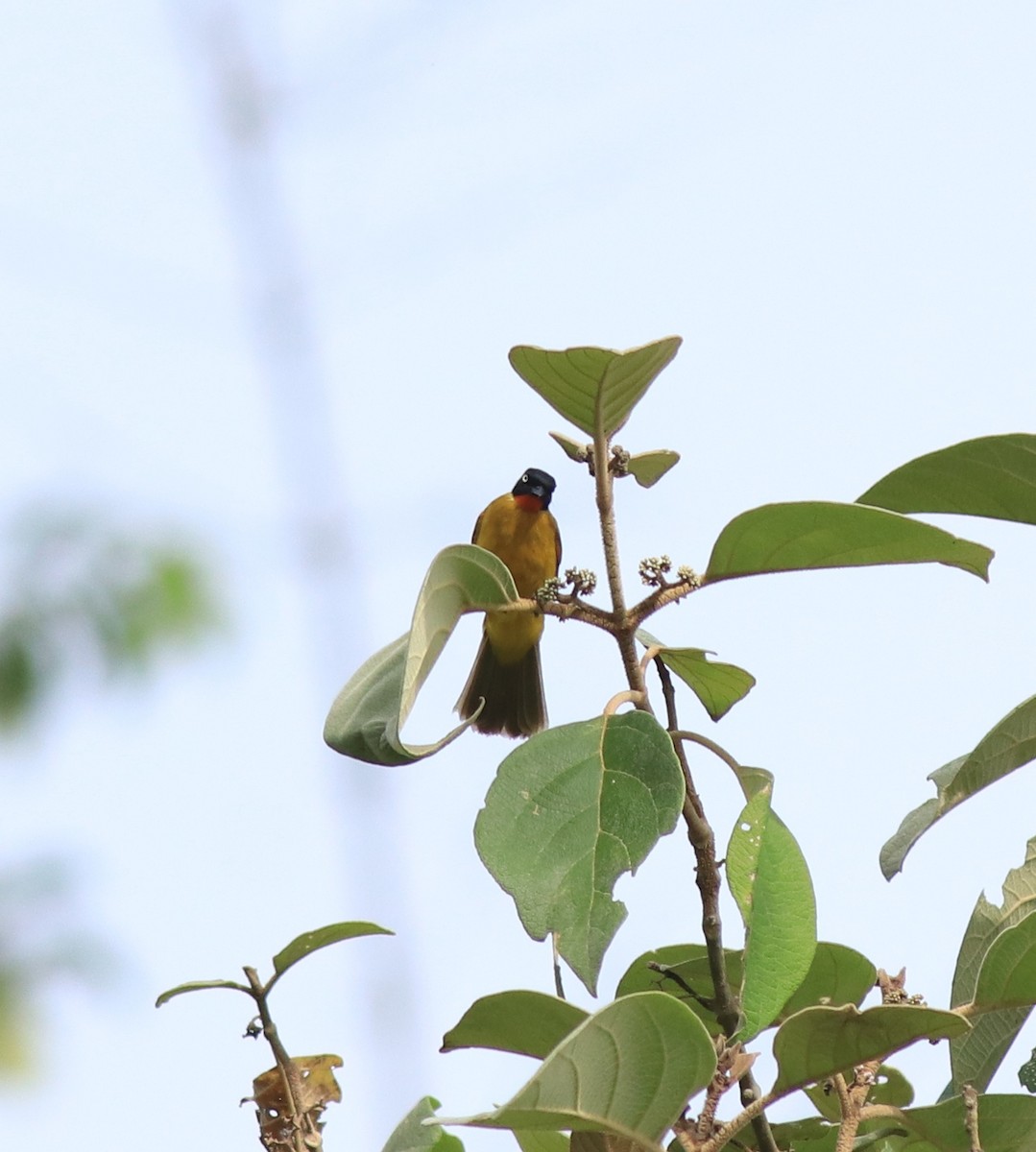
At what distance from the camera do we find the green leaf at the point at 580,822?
1.40 meters

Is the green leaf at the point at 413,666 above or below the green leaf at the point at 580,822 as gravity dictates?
above

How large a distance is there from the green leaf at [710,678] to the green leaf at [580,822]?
214 millimetres

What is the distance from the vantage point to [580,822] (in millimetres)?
1488

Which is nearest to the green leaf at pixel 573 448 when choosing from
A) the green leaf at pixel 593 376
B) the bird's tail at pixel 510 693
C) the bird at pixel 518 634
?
the green leaf at pixel 593 376

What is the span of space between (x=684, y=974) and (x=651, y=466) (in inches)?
28.3

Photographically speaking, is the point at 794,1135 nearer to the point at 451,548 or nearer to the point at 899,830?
the point at 899,830

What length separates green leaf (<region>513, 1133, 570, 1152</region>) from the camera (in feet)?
5.05

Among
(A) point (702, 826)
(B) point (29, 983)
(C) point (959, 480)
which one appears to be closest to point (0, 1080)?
(B) point (29, 983)

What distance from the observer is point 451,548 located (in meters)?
1.59

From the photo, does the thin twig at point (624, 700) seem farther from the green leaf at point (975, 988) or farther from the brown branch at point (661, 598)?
the green leaf at point (975, 988)

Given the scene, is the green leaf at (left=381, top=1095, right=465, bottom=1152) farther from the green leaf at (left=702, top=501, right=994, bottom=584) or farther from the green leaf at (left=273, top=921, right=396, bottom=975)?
the green leaf at (left=702, top=501, right=994, bottom=584)

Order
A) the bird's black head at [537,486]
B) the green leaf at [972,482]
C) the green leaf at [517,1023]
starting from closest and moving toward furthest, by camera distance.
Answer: the green leaf at [517,1023], the green leaf at [972,482], the bird's black head at [537,486]

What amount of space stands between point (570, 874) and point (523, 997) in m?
0.20

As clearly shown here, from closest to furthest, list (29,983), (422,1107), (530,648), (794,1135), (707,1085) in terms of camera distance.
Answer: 1. (707,1085)
2. (422,1107)
3. (794,1135)
4. (29,983)
5. (530,648)
